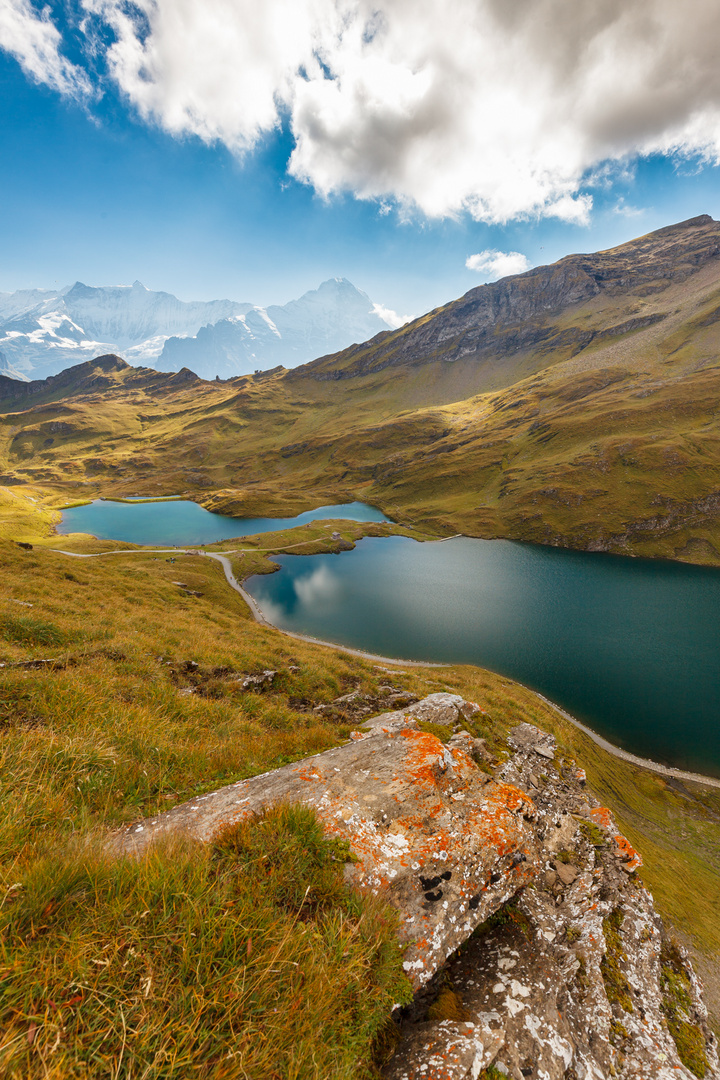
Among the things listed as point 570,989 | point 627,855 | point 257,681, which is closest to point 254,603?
point 257,681

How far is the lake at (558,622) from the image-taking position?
1693 inches

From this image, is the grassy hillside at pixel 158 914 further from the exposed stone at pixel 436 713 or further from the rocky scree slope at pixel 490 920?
the exposed stone at pixel 436 713

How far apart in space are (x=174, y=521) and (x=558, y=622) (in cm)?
12168

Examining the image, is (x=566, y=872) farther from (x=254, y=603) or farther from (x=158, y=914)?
(x=254, y=603)

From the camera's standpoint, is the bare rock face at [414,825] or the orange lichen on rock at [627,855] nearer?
the bare rock face at [414,825]

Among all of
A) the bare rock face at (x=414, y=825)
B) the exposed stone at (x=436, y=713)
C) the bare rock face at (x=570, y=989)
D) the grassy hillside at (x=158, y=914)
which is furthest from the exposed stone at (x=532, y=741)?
the grassy hillside at (x=158, y=914)

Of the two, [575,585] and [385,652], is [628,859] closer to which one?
[385,652]

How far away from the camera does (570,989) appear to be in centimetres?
644

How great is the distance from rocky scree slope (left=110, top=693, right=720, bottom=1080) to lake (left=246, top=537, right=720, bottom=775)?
38903 millimetres

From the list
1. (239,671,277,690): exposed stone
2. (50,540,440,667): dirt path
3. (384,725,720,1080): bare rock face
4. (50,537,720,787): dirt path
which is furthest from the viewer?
(50,540,440,667): dirt path

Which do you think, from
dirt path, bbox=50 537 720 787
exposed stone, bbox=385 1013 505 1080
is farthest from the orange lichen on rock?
dirt path, bbox=50 537 720 787

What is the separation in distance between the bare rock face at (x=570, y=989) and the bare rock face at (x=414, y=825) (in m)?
0.53

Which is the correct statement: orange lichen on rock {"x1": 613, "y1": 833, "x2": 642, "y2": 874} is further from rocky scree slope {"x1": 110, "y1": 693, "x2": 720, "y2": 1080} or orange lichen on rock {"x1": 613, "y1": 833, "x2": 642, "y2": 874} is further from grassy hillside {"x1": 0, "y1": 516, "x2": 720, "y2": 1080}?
grassy hillside {"x1": 0, "y1": 516, "x2": 720, "y2": 1080}

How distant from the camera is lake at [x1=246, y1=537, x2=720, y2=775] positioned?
141 ft
